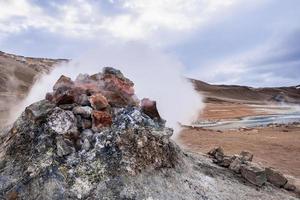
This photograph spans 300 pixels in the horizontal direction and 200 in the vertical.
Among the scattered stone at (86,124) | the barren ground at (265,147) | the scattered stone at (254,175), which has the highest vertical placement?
the scattered stone at (86,124)

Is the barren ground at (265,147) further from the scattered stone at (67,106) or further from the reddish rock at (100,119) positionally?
the scattered stone at (67,106)

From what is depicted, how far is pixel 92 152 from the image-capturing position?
247 inches

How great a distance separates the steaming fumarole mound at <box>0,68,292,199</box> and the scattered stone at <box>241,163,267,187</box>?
17 centimetres

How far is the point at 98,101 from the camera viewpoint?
709cm

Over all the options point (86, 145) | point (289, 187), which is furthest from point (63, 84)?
point (289, 187)

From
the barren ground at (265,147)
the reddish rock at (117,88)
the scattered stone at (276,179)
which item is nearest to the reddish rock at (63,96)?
the reddish rock at (117,88)

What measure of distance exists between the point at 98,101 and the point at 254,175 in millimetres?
2869

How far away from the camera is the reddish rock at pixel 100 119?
22.1 ft

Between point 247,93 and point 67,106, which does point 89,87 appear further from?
point 247,93

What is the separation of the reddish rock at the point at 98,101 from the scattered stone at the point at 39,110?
24.6 inches

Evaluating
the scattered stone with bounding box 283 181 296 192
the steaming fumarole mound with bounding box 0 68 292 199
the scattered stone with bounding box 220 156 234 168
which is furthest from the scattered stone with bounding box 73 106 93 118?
the scattered stone with bounding box 283 181 296 192

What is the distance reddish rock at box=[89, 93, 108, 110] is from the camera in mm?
7035

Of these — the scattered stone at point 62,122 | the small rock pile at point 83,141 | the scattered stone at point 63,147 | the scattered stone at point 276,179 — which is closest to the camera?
the small rock pile at point 83,141

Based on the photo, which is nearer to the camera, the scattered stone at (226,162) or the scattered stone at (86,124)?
the scattered stone at (86,124)
